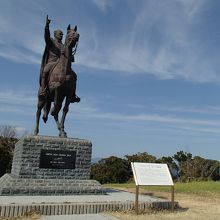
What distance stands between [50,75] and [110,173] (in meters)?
20.8

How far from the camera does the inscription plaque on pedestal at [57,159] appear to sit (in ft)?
37.0

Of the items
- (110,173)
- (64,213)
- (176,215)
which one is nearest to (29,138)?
(64,213)

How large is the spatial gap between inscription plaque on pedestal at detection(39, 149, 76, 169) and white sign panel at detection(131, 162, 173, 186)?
9.19 feet

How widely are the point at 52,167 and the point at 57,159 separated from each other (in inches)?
11.5

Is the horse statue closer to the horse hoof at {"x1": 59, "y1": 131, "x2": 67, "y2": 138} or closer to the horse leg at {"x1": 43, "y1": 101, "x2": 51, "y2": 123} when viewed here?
the horse hoof at {"x1": 59, "y1": 131, "x2": 67, "y2": 138}

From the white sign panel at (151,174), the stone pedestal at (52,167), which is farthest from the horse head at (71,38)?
the white sign panel at (151,174)

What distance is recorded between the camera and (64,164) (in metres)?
11.5

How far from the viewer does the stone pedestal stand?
10852 mm

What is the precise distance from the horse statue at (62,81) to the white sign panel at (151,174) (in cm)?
357

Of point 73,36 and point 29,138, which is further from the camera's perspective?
point 73,36

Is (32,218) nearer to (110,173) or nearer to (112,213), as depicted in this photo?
(112,213)

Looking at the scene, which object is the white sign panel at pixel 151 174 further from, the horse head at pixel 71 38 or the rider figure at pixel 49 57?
the horse head at pixel 71 38

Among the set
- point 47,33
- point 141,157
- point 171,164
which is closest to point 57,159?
point 47,33

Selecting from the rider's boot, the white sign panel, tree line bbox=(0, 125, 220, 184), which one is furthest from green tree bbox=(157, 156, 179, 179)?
the white sign panel
